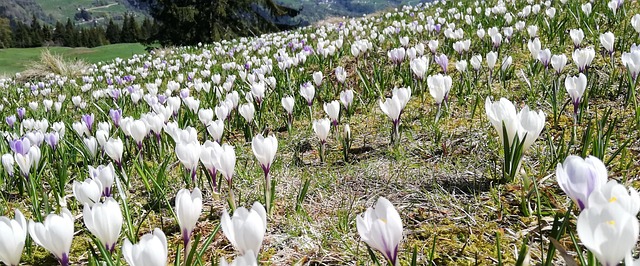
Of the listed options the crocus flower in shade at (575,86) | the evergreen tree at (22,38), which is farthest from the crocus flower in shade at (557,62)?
the evergreen tree at (22,38)

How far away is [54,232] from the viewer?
129cm

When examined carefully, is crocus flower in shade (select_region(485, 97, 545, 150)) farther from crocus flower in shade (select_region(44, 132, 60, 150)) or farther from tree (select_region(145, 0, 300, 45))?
tree (select_region(145, 0, 300, 45))

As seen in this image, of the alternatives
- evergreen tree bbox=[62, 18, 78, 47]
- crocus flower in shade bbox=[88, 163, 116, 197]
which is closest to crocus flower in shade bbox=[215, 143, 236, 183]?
crocus flower in shade bbox=[88, 163, 116, 197]

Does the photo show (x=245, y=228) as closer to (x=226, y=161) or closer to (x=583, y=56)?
(x=226, y=161)

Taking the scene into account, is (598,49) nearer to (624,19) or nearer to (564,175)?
(624,19)

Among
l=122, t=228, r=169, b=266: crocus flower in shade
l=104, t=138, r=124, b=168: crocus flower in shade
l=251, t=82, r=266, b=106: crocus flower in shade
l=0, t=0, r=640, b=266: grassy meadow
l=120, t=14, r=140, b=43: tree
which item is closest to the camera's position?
l=122, t=228, r=169, b=266: crocus flower in shade

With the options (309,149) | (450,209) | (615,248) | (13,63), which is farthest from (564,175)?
(13,63)

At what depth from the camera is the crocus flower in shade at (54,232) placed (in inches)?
50.7

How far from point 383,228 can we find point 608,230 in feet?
1.53

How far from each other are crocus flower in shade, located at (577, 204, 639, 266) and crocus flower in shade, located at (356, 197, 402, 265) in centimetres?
41

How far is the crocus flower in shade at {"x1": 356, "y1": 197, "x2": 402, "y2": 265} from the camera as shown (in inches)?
43.1

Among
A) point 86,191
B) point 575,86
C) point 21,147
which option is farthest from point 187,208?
point 575,86

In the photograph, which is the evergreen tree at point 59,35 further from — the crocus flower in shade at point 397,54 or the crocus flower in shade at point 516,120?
the crocus flower in shade at point 516,120

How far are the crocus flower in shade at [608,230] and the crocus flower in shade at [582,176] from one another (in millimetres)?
259
